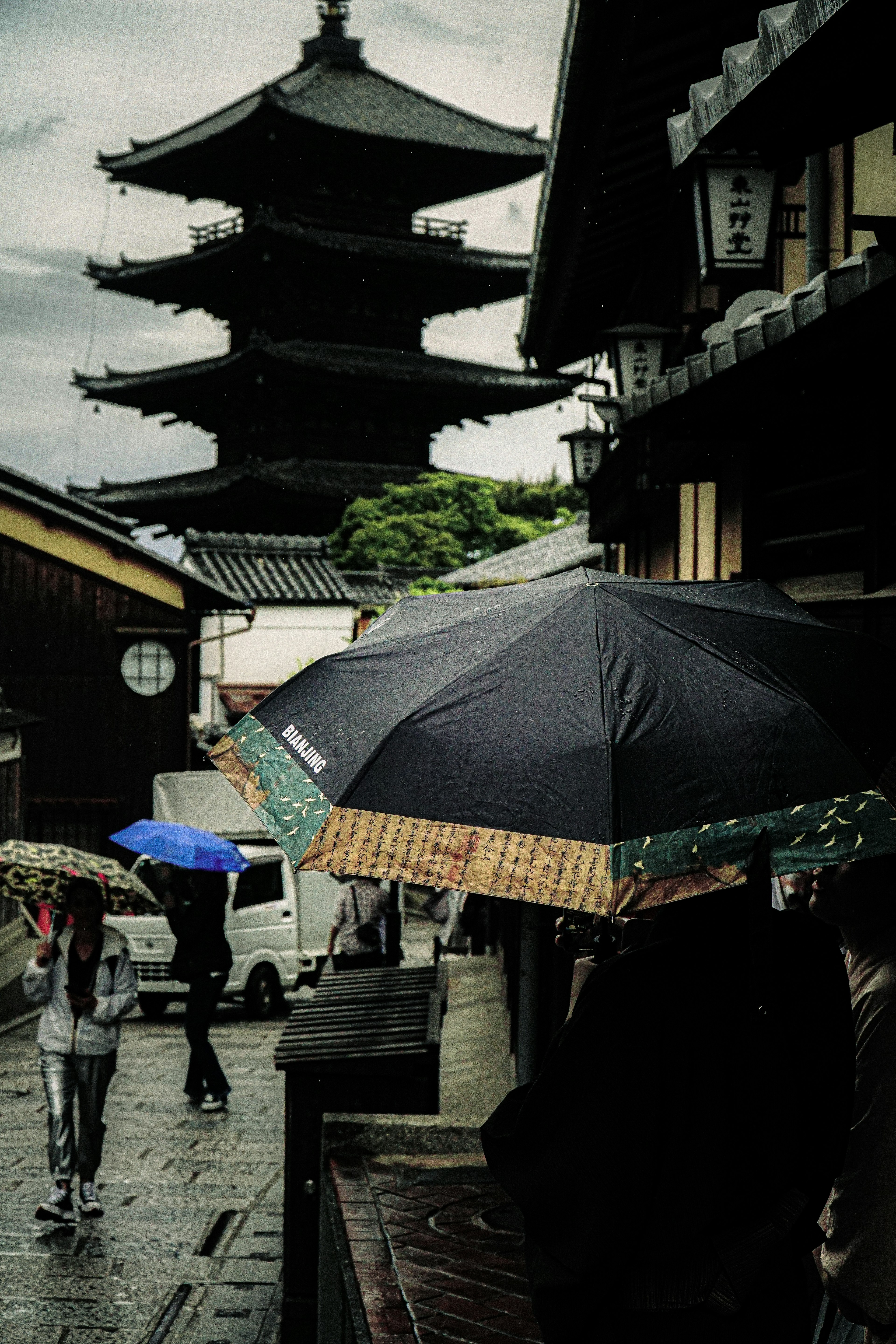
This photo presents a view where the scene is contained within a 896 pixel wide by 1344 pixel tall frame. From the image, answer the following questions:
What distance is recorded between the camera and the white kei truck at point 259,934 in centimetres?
1577

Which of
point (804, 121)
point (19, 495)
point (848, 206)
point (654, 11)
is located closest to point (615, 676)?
point (804, 121)

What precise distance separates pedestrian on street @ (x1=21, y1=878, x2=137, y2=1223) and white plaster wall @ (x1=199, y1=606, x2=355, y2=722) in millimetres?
20852

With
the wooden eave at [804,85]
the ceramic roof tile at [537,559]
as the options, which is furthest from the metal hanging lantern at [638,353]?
the ceramic roof tile at [537,559]

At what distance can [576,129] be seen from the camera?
7.92 m

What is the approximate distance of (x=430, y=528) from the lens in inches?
1224

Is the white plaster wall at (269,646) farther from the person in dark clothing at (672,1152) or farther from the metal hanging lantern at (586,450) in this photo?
the person in dark clothing at (672,1152)

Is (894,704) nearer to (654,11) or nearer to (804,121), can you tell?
(804,121)

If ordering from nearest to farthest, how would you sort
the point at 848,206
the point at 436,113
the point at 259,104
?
the point at 848,206
the point at 259,104
the point at 436,113

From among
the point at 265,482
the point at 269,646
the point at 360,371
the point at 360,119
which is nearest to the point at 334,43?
the point at 360,119

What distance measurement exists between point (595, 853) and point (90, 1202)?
21.2 feet

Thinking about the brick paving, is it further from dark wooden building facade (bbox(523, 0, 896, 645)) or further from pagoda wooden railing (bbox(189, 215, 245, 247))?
pagoda wooden railing (bbox(189, 215, 245, 247))

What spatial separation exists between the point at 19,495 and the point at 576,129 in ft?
49.4

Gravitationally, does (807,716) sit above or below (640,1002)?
above

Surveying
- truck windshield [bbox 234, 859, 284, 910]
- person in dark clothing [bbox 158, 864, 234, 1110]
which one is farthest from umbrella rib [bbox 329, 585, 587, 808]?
truck windshield [bbox 234, 859, 284, 910]
